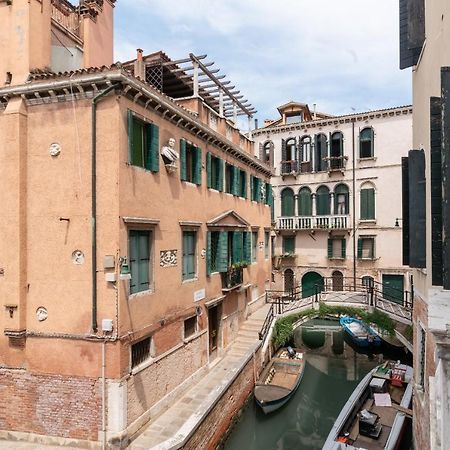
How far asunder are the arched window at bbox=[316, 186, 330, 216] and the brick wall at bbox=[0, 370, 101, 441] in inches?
764

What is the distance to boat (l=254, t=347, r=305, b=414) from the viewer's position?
1242cm

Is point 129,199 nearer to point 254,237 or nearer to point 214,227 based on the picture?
point 214,227

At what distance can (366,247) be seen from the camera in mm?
23375

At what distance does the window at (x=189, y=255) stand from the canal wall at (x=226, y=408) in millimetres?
3671

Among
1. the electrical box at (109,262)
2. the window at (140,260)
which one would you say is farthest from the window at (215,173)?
the electrical box at (109,262)

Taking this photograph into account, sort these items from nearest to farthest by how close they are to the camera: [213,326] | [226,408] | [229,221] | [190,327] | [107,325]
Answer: [107,325] < [226,408] < [190,327] < [213,326] < [229,221]

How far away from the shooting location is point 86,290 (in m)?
8.29

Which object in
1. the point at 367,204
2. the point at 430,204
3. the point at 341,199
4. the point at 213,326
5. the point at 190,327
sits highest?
the point at 341,199

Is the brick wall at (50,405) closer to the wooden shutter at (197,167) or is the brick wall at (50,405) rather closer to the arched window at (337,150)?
the wooden shutter at (197,167)

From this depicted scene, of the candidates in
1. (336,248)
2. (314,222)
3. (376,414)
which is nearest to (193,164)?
(376,414)

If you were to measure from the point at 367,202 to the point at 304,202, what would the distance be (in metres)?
4.05

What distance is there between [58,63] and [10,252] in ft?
17.5

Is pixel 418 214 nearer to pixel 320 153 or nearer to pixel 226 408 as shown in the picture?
pixel 226 408

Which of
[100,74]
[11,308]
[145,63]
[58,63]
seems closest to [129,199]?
[100,74]
